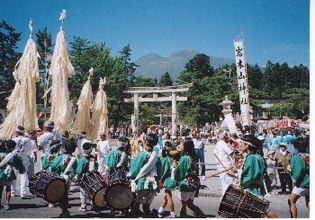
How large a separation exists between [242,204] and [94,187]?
2.57 meters

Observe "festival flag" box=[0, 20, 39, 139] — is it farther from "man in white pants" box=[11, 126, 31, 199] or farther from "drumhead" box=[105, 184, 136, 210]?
"drumhead" box=[105, 184, 136, 210]

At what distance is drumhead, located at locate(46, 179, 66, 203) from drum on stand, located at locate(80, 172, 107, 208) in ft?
1.23

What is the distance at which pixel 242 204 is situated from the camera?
469cm

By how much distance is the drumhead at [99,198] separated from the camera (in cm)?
559

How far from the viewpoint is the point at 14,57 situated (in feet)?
49.2

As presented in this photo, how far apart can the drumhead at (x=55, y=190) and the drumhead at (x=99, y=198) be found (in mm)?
598

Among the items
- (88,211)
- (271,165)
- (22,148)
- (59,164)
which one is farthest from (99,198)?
(271,165)

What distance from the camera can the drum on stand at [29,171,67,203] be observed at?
5.59m

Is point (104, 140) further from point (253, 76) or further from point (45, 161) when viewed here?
point (253, 76)

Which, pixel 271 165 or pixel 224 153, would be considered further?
pixel 271 165

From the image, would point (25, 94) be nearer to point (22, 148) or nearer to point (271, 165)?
point (22, 148)

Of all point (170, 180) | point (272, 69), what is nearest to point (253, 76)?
point (272, 69)

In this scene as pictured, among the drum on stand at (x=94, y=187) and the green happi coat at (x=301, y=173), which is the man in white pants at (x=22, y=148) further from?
the green happi coat at (x=301, y=173)

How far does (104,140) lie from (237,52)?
5.87 metres
